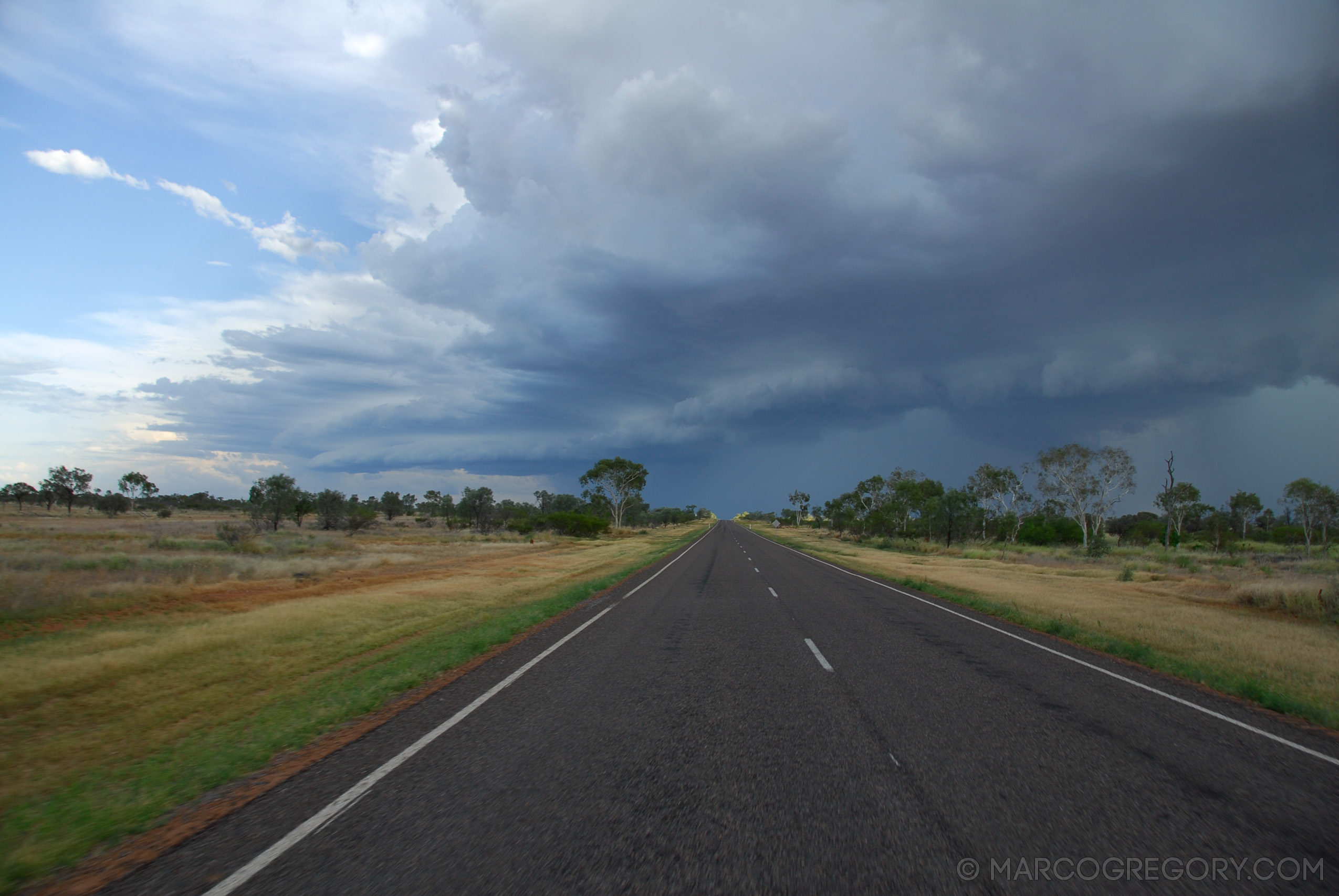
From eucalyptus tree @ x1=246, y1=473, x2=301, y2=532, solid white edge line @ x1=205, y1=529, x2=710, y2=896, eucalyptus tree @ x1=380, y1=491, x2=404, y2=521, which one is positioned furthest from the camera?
eucalyptus tree @ x1=380, y1=491, x2=404, y2=521

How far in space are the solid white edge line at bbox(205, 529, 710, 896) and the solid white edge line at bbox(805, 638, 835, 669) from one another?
14.5 ft

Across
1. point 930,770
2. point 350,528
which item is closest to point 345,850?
point 930,770

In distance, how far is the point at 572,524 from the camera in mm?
77250

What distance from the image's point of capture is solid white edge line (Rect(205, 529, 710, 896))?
11.7 feet

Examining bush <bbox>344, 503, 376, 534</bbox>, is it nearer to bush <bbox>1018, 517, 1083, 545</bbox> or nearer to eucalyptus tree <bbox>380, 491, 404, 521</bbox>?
eucalyptus tree <bbox>380, 491, 404, 521</bbox>

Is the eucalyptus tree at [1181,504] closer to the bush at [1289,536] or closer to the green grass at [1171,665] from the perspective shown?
the bush at [1289,536]

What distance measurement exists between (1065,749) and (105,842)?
7.80 m

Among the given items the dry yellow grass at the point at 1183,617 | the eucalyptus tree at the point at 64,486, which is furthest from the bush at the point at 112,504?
the dry yellow grass at the point at 1183,617

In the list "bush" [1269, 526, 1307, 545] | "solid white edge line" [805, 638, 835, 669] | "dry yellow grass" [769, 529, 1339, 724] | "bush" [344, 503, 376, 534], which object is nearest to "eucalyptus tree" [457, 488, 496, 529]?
"bush" [344, 503, 376, 534]

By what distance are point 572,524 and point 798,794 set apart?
74.2 meters

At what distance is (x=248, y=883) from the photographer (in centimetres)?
351

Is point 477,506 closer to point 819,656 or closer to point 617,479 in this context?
point 617,479

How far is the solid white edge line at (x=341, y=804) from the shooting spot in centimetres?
357

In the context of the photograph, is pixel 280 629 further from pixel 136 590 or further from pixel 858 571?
pixel 858 571
